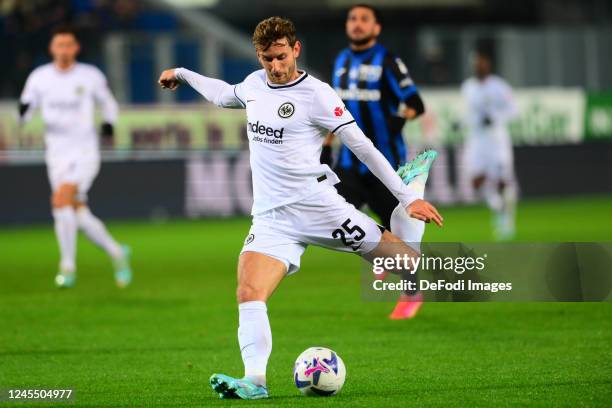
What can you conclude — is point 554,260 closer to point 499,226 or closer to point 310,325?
point 310,325

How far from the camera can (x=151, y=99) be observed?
1027 inches

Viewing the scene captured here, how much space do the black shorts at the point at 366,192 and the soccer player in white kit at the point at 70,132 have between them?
376 centimetres

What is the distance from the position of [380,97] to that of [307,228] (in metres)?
3.37

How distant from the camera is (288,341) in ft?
30.4

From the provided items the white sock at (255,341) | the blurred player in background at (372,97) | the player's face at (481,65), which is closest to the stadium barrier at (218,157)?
the player's face at (481,65)

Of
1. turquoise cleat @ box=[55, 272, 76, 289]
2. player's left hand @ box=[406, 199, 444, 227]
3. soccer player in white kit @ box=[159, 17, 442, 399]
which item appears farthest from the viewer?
turquoise cleat @ box=[55, 272, 76, 289]

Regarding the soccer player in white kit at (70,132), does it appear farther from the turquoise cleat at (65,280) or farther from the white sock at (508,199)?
the white sock at (508,199)

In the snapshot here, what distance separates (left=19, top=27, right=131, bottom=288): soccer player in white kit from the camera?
13.0 meters

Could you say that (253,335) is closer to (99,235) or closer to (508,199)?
(99,235)

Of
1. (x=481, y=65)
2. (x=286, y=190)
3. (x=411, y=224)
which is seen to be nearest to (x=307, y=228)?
(x=286, y=190)

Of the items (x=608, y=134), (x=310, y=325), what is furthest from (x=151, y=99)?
(x=310, y=325)

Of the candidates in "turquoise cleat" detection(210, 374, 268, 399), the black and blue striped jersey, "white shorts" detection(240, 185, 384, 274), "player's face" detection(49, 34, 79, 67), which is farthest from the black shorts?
"player's face" detection(49, 34, 79, 67)

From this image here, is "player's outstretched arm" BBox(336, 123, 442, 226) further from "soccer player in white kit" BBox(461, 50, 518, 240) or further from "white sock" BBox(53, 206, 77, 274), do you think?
"soccer player in white kit" BBox(461, 50, 518, 240)

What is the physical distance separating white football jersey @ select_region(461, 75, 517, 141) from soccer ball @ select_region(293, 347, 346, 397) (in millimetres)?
12902
